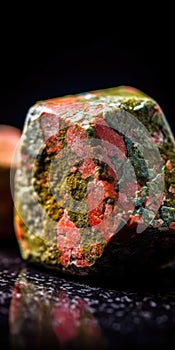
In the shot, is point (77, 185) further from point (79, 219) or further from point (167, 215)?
point (167, 215)

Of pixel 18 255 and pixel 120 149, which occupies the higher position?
pixel 120 149

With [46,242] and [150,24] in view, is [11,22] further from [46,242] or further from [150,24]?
[46,242]

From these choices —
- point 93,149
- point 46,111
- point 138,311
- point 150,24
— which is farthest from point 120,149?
point 150,24

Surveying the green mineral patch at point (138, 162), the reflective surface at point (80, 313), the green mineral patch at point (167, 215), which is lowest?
the reflective surface at point (80, 313)

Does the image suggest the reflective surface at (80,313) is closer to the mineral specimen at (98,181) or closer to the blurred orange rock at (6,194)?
the mineral specimen at (98,181)

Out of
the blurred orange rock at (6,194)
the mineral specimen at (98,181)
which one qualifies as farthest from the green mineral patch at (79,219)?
the blurred orange rock at (6,194)

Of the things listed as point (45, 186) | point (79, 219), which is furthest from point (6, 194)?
point (79, 219)
